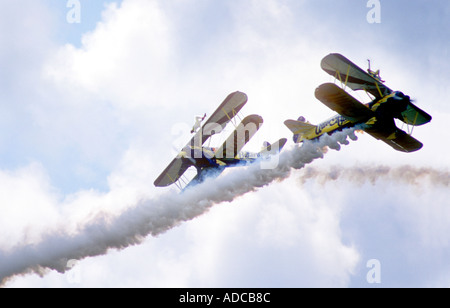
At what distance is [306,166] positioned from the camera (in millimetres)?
30688

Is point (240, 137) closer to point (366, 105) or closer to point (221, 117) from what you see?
point (221, 117)

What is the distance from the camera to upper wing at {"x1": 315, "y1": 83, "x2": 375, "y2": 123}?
24.9 metres

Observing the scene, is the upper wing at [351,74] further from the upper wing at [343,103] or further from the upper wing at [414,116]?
the upper wing at [414,116]

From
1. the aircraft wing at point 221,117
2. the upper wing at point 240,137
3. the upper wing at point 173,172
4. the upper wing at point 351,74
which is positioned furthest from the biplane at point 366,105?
the upper wing at point 173,172

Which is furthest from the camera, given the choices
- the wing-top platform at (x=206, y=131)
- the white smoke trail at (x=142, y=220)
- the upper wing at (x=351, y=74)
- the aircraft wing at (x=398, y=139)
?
the wing-top platform at (x=206, y=131)

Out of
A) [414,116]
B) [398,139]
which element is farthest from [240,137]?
[414,116]

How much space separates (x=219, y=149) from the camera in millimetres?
30500

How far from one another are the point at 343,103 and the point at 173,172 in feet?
36.4

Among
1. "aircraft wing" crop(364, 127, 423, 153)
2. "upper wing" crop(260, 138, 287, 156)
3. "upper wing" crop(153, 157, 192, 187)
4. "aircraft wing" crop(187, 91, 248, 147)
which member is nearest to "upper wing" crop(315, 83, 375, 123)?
"aircraft wing" crop(364, 127, 423, 153)

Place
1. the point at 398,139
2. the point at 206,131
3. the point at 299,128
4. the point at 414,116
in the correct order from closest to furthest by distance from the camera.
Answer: the point at 414,116 → the point at 398,139 → the point at 299,128 → the point at 206,131

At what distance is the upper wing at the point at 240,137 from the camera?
2819 centimetres

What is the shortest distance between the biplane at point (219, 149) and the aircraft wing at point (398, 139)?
485 centimetres

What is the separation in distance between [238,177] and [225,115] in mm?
3242
